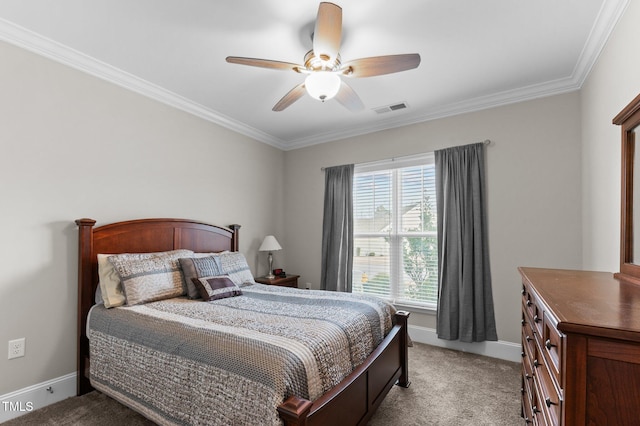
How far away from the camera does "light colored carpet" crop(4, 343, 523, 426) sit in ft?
6.91

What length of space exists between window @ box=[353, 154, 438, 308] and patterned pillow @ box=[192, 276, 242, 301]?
74.6 inches

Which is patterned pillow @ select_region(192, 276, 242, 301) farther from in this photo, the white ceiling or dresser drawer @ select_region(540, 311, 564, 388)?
dresser drawer @ select_region(540, 311, 564, 388)

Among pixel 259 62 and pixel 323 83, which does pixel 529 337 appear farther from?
pixel 259 62

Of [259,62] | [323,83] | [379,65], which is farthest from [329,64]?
[259,62]

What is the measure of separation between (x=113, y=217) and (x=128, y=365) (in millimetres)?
1372

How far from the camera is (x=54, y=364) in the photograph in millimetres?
2371

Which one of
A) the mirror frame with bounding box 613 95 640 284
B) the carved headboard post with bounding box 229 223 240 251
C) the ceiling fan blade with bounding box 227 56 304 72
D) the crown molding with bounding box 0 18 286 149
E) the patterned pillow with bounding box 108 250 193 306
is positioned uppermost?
the crown molding with bounding box 0 18 286 149

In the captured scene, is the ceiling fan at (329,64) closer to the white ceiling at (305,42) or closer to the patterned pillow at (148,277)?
the white ceiling at (305,42)

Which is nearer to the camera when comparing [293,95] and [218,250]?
[293,95]

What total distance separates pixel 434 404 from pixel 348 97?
242 cm

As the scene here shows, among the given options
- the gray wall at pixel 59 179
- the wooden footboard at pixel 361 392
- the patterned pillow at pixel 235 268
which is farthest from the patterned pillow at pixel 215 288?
the wooden footboard at pixel 361 392

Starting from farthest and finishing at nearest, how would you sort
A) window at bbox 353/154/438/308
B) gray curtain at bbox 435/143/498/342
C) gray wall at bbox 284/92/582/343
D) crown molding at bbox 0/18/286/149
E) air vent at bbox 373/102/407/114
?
1. window at bbox 353/154/438/308
2. air vent at bbox 373/102/407/114
3. gray curtain at bbox 435/143/498/342
4. gray wall at bbox 284/92/582/343
5. crown molding at bbox 0/18/286/149

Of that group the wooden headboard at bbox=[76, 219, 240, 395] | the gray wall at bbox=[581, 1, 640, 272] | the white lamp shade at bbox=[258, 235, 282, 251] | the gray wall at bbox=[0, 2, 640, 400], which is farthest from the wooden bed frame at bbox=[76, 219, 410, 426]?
the gray wall at bbox=[581, 1, 640, 272]

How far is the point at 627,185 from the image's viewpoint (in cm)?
168
